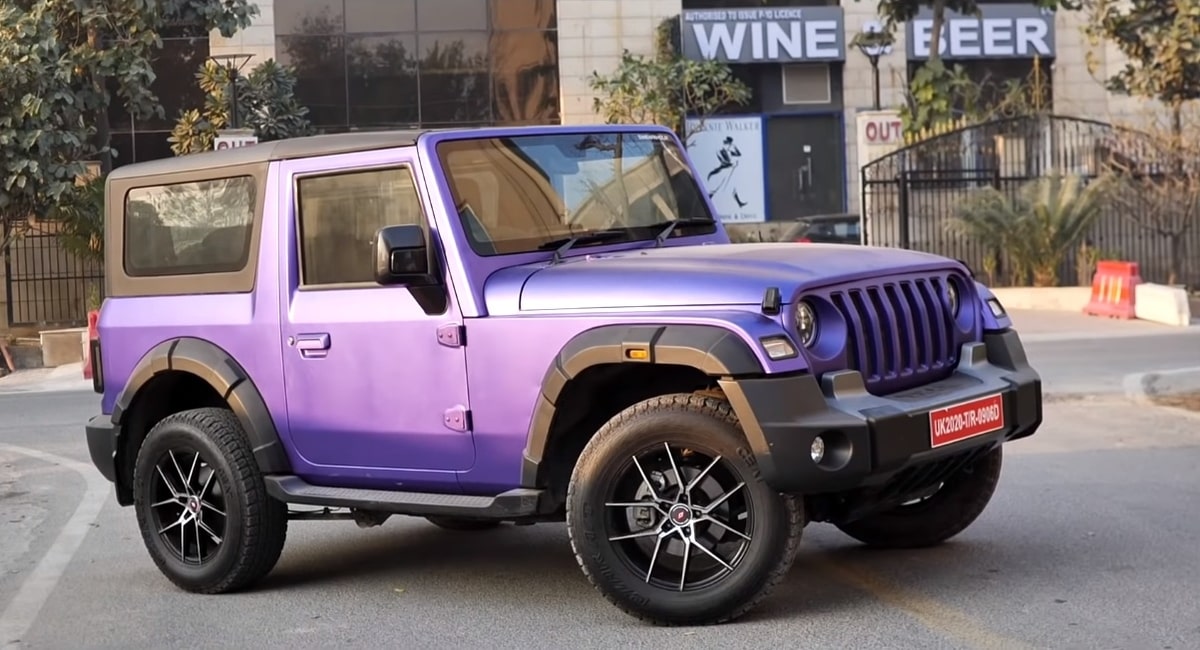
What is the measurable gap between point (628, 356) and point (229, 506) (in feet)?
7.04

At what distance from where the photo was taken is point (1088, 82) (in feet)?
132

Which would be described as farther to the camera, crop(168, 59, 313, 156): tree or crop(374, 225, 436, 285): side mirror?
crop(168, 59, 313, 156): tree

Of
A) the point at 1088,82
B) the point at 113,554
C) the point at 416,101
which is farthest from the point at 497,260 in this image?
the point at 1088,82

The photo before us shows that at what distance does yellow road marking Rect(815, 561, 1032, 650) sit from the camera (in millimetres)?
5473

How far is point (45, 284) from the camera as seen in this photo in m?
27.9

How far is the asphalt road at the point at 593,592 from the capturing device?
5.76 m

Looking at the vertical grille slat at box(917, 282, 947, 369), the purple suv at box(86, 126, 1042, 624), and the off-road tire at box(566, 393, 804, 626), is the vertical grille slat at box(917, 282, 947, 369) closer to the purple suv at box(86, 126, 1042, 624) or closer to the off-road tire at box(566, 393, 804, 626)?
the purple suv at box(86, 126, 1042, 624)

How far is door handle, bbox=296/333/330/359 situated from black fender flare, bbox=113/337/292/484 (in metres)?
0.34

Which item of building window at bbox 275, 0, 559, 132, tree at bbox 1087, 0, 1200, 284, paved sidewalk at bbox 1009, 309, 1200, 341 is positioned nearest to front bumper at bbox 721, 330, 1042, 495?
paved sidewalk at bbox 1009, 309, 1200, 341

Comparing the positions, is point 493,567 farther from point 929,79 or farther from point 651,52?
point 651,52

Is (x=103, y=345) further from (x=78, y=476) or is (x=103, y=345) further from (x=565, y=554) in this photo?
(x=78, y=476)

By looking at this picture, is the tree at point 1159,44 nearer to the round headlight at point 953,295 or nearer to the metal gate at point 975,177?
the metal gate at point 975,177

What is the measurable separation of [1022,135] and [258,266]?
22495mm

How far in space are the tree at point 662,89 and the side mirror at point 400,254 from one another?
2923 cm
